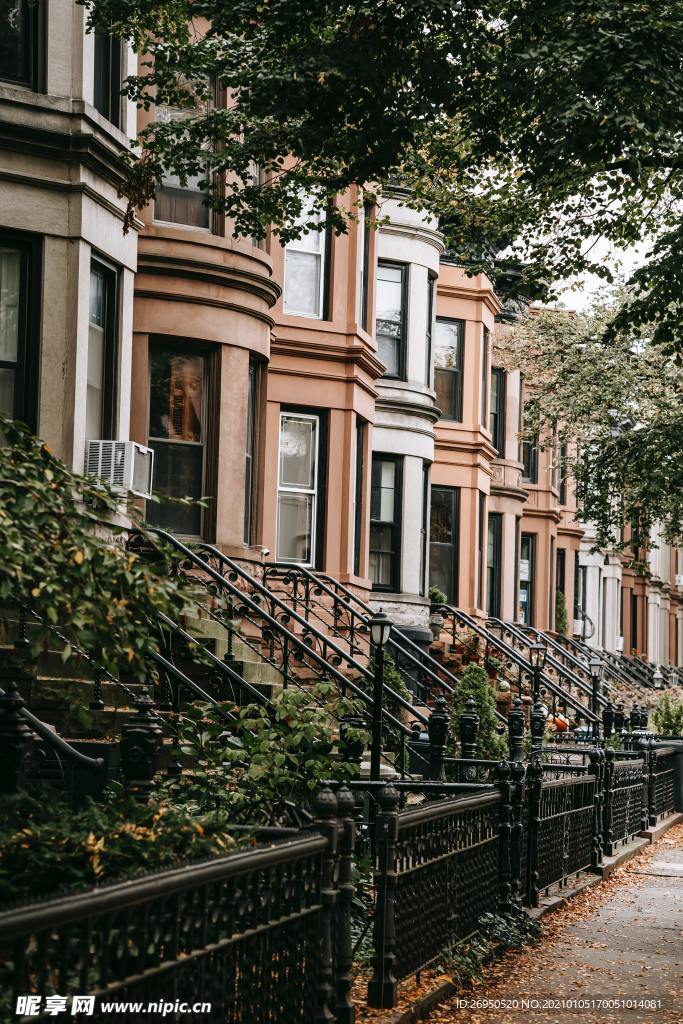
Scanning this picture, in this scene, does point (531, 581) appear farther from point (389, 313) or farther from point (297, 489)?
point (297, 489)

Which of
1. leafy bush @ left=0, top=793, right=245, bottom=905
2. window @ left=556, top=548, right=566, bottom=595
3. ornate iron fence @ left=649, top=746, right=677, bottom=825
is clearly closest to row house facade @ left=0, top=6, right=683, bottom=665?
leafy bush @ left=0, top=793, right=245, bottom=905

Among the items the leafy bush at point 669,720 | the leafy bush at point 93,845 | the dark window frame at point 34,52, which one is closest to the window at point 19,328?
the dark window frame at point 34,52

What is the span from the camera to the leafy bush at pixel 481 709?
57.5ft

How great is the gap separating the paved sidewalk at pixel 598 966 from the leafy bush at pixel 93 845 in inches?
89.8

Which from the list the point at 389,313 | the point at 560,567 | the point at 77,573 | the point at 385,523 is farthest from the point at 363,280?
the point at 560,567

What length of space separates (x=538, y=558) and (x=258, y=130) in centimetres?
2683

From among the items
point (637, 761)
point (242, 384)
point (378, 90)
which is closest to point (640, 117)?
point (378, 90)

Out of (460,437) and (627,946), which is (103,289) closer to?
(627,946)

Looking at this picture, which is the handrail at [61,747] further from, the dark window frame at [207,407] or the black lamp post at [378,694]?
the dark window frame at [207,407]

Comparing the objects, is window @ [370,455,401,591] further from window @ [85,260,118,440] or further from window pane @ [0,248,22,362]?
window pane @ [0,248,22,362]

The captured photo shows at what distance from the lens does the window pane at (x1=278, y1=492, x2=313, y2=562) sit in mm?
20188

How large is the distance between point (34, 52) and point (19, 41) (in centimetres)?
18

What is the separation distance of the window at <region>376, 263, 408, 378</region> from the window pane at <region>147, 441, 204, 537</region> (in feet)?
27.6

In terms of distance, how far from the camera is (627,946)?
10188mm
